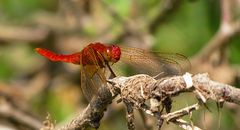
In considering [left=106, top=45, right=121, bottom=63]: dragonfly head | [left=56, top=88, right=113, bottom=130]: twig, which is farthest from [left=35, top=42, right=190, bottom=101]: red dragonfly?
[left=56, top=88, right=113, bottom=130]: twig

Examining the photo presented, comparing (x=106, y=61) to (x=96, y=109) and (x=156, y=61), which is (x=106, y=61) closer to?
(x=156, y=61)

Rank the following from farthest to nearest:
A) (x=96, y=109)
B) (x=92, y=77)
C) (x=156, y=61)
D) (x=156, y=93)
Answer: (x=156, y=61) → (x=92, y=77) → (x=96, y=109) → (x=156, y=93)

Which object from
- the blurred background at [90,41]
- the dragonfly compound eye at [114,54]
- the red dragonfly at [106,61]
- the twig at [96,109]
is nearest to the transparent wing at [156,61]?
the red dragonfly at [106,61]

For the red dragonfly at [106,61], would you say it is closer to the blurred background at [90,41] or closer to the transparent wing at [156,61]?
the transparent wing at [156,61]

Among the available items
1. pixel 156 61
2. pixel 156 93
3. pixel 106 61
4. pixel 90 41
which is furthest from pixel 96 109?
pixel 90 41

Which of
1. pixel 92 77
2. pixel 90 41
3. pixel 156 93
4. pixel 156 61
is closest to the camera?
pixel 156 93

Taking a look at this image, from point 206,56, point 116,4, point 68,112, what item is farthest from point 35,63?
point 206,56
